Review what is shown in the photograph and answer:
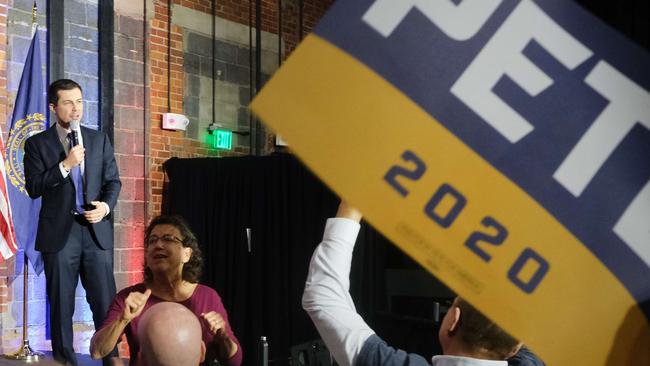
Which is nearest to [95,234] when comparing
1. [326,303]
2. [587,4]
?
[326,303]

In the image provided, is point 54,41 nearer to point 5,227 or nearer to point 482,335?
point 5,227

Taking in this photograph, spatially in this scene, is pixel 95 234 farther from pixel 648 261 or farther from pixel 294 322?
pixel 648 261

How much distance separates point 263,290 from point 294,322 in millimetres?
372

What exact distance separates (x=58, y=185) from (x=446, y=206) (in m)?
3.53

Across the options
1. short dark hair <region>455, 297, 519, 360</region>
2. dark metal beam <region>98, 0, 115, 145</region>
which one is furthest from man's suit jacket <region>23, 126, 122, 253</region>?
short dark hair <region>455, 297, 519, 360</region>

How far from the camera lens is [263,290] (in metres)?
5.42

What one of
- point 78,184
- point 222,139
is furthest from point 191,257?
point 222,139

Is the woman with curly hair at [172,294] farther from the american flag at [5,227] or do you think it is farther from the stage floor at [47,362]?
the american flag at [5,227]

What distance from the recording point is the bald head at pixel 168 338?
1196 millimetres

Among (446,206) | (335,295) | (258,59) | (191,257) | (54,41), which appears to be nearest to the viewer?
(446,206)

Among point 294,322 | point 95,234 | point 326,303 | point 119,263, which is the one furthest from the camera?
point 119,263

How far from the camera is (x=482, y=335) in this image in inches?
43.4

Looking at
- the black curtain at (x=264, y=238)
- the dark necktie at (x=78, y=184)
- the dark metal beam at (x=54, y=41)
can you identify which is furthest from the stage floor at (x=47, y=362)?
the dark metal beam at (x=54, y=41)

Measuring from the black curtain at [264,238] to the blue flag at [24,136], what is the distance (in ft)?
4.21
